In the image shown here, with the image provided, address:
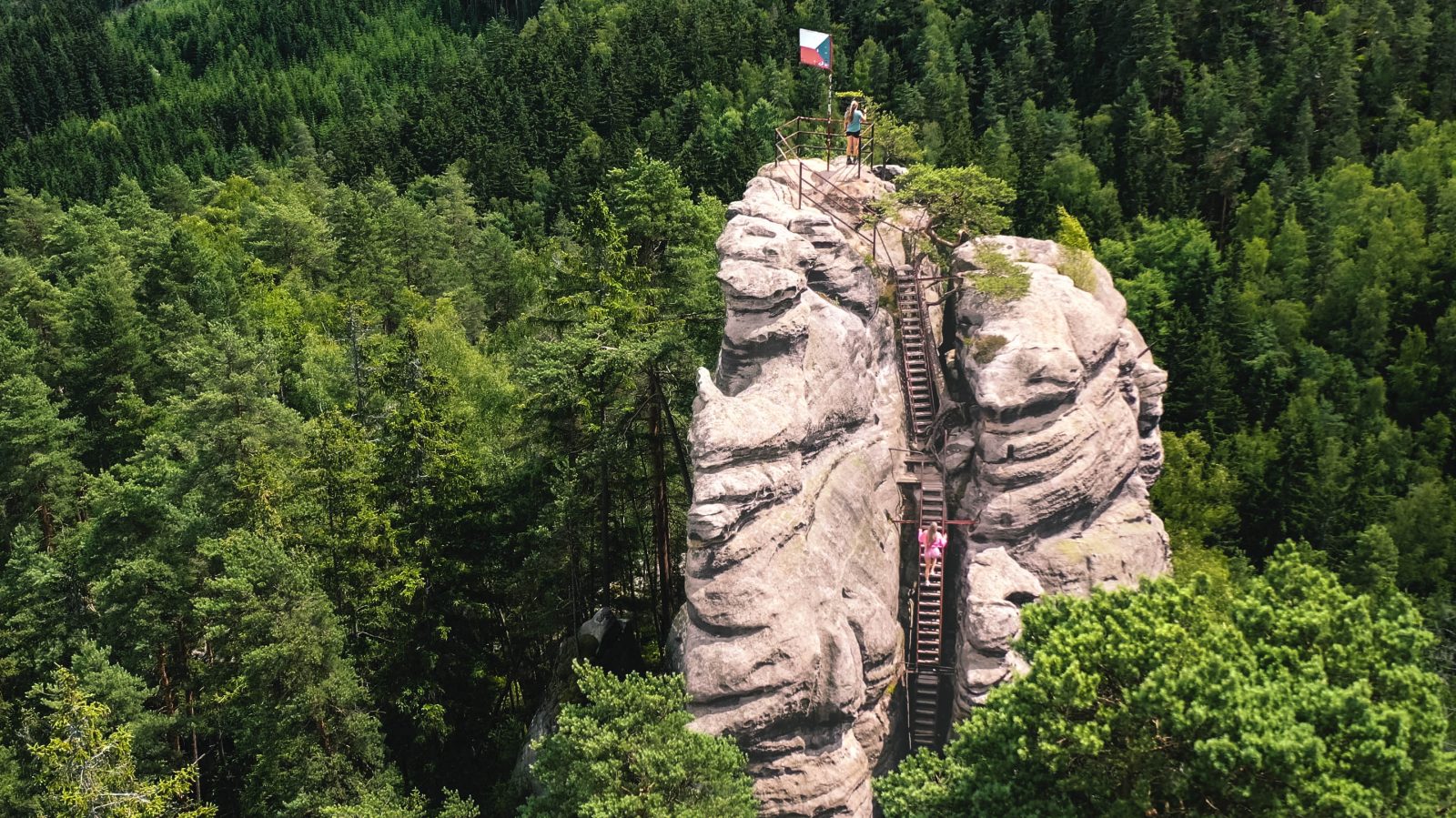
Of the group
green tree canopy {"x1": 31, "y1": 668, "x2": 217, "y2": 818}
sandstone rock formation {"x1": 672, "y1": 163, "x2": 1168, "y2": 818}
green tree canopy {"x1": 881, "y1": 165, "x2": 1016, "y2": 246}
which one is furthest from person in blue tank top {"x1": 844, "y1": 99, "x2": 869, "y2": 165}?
green tree canopy {"x1": 31, "y1": 668, "x2": 217, "y2": 818}

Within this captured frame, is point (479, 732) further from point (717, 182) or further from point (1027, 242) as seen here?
point (717, 182)

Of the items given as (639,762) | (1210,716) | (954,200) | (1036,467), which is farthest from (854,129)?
(1210,716)

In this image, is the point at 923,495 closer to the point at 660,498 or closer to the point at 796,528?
the point at 796,528

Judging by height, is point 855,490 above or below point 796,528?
below

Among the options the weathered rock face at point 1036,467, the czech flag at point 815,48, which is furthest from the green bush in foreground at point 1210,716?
the czech flag at point 815,48

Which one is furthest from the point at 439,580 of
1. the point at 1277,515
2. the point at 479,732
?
the point at 1277,515
